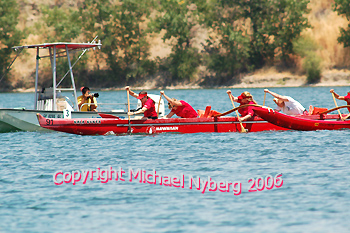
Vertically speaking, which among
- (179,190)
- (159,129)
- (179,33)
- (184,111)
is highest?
(179,33)

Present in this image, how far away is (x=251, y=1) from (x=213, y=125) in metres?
51.3

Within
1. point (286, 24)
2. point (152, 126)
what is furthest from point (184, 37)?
point (152, 126)

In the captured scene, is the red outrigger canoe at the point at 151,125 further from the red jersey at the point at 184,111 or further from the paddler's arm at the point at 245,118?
A: the red jersey at the point at 184,111

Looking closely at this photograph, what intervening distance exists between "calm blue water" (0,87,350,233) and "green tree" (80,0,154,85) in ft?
184

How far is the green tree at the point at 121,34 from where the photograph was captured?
237ft

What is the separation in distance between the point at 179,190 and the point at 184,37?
6061cm

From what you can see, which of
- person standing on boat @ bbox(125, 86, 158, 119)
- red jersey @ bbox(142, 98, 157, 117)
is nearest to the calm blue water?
person standing on boat @ bbox(125, 86, 158, 119)

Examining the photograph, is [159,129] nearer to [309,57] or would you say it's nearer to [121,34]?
[309,57]

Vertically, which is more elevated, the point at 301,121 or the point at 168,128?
the point at 301,121

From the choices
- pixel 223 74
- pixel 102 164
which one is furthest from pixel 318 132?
pixel 223 74

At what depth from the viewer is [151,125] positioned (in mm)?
18172

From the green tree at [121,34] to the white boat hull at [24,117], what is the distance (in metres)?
52.1

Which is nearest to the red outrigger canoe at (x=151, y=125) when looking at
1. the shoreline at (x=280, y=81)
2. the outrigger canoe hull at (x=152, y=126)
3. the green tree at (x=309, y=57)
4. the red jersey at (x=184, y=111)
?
the outrigger canoe hull at (x=152, y=126)

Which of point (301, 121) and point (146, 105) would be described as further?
point (301, 121)
